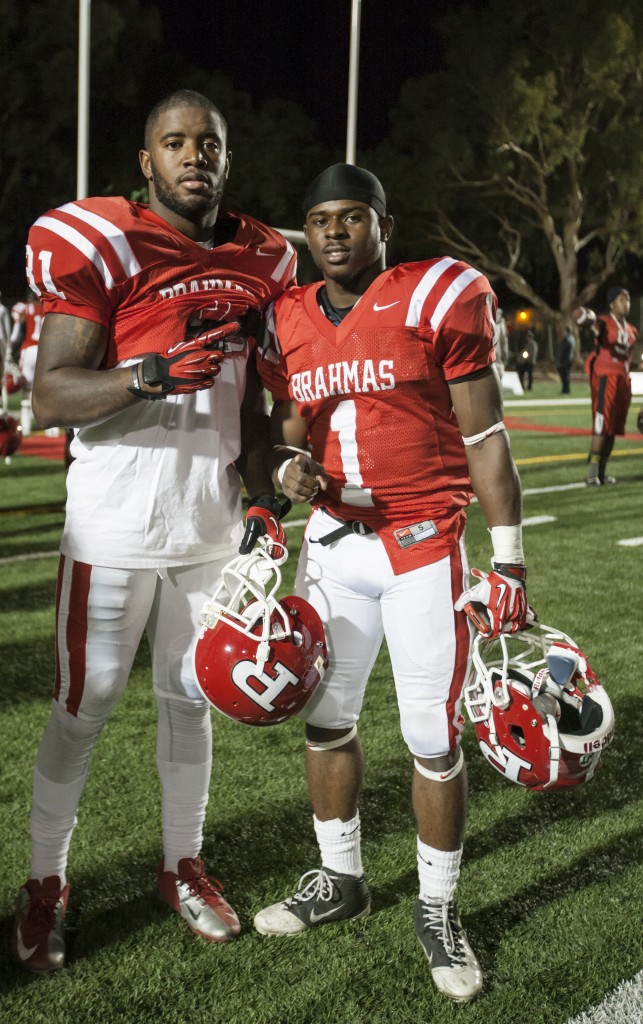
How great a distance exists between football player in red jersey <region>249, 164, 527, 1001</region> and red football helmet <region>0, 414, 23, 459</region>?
2821 millimetres

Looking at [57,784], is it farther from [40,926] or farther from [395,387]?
[395,387]

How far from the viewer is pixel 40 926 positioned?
2.54 m

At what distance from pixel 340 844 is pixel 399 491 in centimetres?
94

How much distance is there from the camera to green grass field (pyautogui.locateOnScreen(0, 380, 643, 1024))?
239 centimetres

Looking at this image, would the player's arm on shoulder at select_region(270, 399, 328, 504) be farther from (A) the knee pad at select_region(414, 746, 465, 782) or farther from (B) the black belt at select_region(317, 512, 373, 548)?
(A) the knee pad at select_region(414, 746, 465, 782)

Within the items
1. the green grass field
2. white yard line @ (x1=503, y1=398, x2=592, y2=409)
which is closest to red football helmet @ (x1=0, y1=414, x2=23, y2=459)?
the green grass field

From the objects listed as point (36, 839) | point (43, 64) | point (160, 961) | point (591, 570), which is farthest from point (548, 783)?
point (43, 64)

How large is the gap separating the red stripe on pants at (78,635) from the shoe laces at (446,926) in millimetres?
988

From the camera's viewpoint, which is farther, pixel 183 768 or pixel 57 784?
pixel 183 768

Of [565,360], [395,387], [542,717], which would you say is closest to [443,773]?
[542,717]

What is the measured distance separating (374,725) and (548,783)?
5.81 feet

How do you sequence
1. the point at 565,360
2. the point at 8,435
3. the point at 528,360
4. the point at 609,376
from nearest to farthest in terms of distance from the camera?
the point at 8,435
the point at 609,376
the point at 565,360
the point at 528,360

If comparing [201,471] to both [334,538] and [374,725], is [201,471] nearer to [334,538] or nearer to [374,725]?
[334,538]

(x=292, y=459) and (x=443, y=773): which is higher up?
(x=292, y=459)
